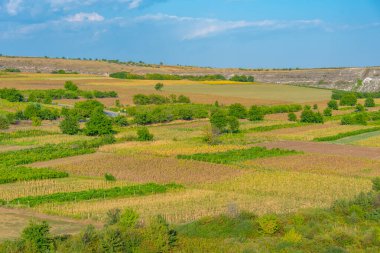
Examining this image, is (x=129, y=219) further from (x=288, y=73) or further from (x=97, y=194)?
(x=288, y=73)

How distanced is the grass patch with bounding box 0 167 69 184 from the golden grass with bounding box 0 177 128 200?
0.70m

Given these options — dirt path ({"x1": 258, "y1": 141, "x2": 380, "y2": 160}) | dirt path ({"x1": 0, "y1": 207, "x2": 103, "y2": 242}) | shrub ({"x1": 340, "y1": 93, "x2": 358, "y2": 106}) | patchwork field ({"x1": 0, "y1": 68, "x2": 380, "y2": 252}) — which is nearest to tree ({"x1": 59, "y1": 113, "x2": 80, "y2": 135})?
patchwork field ({"x1": 0, "y1": 68, "x2": 380, "y2": 252})

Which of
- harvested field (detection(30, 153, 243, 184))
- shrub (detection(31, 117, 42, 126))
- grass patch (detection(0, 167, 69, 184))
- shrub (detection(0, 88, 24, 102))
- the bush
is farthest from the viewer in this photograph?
shrub (detection(0, 88, 24, 102))

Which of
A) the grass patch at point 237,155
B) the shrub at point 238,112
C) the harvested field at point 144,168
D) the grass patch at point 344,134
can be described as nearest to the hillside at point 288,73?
the shrub at point 238,112

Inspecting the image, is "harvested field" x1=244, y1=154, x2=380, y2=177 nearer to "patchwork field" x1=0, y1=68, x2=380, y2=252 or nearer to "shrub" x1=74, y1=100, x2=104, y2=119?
"patchwork field" x1=0, y1=68, x2=380, y2=252

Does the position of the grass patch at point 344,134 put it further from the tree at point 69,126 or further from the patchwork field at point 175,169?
the tree at point 69,126

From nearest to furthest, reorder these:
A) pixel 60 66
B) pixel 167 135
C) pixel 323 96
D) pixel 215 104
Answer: pixel 167 135 < pixel 215 104 < pixel 323 96 < pixel 60 66

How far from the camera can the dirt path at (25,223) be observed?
2512cm

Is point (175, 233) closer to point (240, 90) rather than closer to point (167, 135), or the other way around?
point (167, 135)

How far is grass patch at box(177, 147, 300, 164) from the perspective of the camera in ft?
144

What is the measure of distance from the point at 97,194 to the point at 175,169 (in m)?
8.76

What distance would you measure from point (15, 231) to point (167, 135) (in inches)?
1341

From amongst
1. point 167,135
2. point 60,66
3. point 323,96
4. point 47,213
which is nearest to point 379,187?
point 47,213

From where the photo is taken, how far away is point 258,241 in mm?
22141
